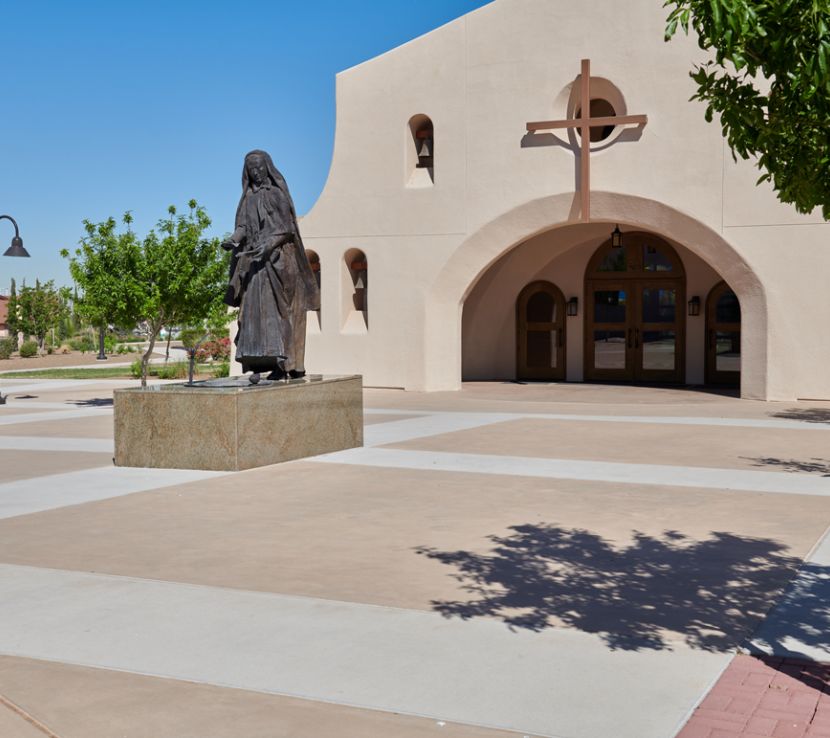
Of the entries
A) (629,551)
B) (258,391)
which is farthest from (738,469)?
(258,391)

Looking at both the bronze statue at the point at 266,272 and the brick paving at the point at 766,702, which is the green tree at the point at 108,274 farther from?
the brick paving at the point at 766,702

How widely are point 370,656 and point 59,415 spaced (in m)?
15.0

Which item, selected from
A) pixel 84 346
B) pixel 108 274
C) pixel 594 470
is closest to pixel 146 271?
pixel 108 274

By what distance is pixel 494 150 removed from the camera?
22.4 metres

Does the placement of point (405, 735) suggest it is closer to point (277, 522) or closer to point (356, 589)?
point (356, 589)

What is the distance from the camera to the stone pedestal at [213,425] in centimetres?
1148

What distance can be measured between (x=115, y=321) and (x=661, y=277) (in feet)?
42.9

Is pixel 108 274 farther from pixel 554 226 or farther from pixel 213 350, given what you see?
pixel 213 350

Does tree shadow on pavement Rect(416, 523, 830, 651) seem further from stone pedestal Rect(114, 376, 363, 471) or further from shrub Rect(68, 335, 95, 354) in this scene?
shrub Rect(68, 335, 95, 354)

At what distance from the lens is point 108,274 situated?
60.4 ft

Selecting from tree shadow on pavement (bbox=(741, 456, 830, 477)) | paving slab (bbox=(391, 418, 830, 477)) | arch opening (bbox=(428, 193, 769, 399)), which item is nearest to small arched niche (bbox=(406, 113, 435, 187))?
arch opening (bbox=(428, 193, 769, 399))

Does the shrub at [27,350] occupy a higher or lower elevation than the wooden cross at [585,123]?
lower

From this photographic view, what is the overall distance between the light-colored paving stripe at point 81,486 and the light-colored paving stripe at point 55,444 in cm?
201

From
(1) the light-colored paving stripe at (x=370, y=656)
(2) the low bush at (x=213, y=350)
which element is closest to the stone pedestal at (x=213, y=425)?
(1) the light-colored paving stripe at (x=370, y=656)
